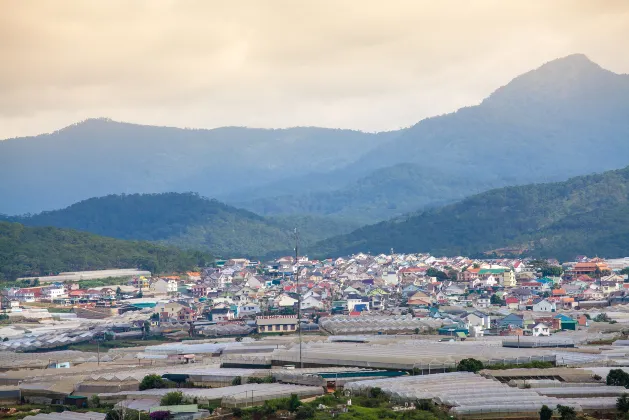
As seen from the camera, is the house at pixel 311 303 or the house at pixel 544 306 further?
the house at pixel 311 303

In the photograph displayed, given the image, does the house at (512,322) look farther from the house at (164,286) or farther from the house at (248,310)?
the house at (164,286)

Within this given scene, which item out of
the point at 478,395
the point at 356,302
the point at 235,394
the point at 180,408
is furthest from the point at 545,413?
the point at 356,302

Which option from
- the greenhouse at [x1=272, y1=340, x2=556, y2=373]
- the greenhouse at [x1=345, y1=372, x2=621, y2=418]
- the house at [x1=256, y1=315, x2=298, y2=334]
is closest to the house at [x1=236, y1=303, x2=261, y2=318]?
the house at [x1=256, y1=315, x2=298, y2=334]

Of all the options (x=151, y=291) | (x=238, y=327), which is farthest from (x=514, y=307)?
(x=151, y=291)

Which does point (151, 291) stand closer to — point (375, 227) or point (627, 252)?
point (627, 252)

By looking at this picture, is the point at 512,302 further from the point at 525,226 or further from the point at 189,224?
the point at 189,224

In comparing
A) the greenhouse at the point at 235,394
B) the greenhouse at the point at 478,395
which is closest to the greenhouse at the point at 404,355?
the greenhouse at the point at 478,395

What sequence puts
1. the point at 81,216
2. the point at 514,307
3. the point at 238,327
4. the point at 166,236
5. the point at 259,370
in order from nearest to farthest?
the point at 259,370 < the point at 238,327 < the point at 514,307 < the point at 166,236 < the point at 81,216
